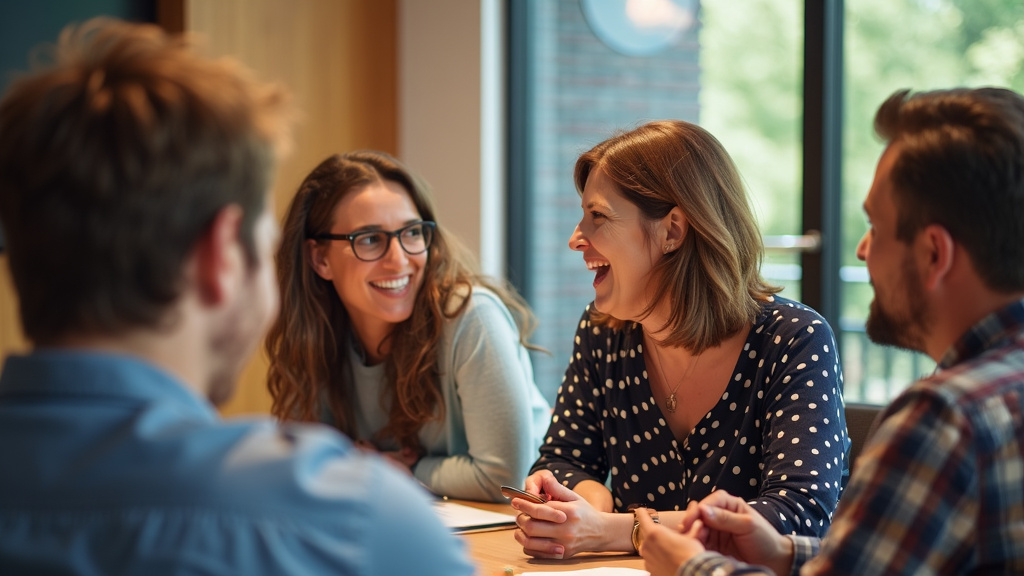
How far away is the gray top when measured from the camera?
234cm

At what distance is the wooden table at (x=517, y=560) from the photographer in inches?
66.2

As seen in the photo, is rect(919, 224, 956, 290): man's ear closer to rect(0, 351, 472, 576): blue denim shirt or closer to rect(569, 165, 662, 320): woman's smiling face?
rect(0, 351, 472, 576): blue denim shirt

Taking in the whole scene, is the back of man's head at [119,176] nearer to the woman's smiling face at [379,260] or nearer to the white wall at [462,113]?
the woman's smiling face at [379,260]

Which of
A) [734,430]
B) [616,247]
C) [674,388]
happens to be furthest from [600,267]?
[734,430]

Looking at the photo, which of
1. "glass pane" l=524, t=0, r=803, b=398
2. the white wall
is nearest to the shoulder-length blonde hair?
"glass pane" l=524, t=0, r=803, b=398

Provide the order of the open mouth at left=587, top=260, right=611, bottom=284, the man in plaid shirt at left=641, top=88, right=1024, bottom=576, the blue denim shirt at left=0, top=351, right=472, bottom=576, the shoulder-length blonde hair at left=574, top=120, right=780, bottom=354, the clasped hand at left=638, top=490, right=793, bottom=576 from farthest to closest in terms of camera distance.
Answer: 1. the open mouth at left=587, top=260, right=611, bottom=284
2. the shoulder-length blonde hair at left=574, top=120, right=780, bottom=354
3. the clasped hand at left=638, top=490, right=793, bottom=576
4. the man in plaid shirt at left=641, top=88, right=1024, bottom=576
5. the blue denim shirt at left=0, top=351, right=472, bottom=576

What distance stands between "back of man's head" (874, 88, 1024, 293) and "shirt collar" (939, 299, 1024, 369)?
26 millimetres

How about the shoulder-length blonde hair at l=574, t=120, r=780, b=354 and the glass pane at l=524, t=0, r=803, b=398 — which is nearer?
the shoulder-length blonde hair at l=574, t=120, r=780, b=354

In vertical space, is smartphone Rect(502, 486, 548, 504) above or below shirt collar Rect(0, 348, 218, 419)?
below

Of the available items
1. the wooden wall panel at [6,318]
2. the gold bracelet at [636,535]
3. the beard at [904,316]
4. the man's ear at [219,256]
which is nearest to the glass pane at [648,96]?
the wooden wall panel at [6,318]

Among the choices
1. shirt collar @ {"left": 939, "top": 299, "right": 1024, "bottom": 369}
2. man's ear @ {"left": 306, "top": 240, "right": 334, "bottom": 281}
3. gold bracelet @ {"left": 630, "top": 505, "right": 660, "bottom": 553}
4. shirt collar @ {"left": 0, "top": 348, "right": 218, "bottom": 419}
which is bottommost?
gold bracelet @ {"left": 630, "top": 505, "right": 660, "bottom": 553}

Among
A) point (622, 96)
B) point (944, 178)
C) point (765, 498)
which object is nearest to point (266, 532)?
point (944, 178)

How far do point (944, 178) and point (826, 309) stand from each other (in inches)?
97.7

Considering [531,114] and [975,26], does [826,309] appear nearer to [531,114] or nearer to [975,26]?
[975,26]
